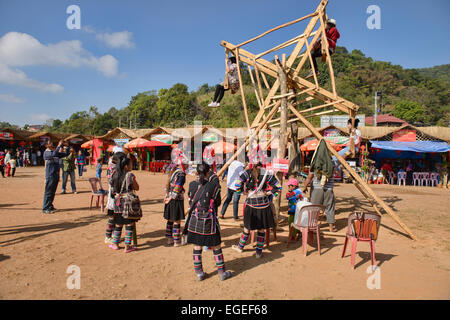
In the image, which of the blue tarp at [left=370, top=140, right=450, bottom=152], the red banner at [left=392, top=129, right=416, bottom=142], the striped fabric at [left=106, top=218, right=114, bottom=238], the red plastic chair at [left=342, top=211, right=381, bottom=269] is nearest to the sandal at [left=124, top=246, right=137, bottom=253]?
the striped fabric at [left=106, top=218, right=114, bottom=238]

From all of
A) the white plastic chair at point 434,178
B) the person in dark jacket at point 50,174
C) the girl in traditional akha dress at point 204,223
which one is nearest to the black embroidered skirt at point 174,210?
the girl in traditional akha dress at point 204,223

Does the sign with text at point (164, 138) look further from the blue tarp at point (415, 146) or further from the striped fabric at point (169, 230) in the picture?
the striped fabric at point (169, 230)

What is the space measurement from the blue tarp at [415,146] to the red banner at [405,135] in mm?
572

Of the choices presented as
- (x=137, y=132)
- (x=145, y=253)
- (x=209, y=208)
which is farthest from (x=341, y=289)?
(x=137, y=132)

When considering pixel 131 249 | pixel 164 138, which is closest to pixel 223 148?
pixel 164 138

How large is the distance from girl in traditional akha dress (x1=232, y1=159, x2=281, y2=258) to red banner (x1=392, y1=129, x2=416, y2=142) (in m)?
16.5

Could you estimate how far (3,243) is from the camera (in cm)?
528

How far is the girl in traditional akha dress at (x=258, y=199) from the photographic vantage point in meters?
4.73

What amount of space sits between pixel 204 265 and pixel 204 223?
106 cm

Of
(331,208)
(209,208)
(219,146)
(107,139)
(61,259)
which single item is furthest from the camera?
(107,139)

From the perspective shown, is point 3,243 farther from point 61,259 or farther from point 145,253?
point 145,253

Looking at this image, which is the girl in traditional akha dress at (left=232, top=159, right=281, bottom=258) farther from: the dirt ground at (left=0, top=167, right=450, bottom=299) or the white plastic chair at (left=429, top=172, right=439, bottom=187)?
the white plastic chair at (left=429, top=172, right=439, bottom=187)

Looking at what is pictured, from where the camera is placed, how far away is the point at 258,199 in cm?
479

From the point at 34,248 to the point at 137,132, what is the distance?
2313cm
